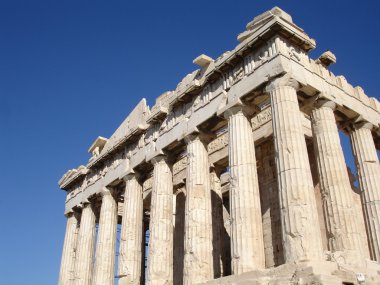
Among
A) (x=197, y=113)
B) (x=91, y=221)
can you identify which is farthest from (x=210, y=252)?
(x=91, y=221)

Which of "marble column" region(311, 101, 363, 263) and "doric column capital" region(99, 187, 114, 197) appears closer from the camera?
"marble column" region(311, 101, 363, 263)

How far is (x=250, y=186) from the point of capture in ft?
50.1

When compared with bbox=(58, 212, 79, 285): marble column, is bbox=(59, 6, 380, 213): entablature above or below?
above

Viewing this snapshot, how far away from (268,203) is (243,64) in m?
6.14

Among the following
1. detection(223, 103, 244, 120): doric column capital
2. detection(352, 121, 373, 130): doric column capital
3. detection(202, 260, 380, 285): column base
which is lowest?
detection(202, 260, 380, 285): column base

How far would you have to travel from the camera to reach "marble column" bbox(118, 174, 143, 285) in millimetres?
19719

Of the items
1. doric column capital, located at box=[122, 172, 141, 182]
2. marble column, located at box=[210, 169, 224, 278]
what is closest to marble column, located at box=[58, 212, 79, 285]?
doric column capital, located at box=[122, 172, 141, 182]

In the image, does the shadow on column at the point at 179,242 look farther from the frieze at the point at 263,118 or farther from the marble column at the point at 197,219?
the frieze at the point at 263,118

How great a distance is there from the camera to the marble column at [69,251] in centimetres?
2561

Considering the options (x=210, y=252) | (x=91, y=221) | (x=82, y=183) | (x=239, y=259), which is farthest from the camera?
(x=82, y=183)

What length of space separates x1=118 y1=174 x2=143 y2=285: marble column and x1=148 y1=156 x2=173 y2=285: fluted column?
1.90m

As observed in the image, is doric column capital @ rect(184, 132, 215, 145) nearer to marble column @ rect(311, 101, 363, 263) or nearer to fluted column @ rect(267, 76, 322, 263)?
fluted column @ rect(267, 76, 322, 263)

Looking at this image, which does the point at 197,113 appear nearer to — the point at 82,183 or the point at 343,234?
the point at 343,234

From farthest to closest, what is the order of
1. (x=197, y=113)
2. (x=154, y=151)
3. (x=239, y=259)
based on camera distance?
(x=154, y=151) < (x=197, y=113) < (x=239, y=259)
